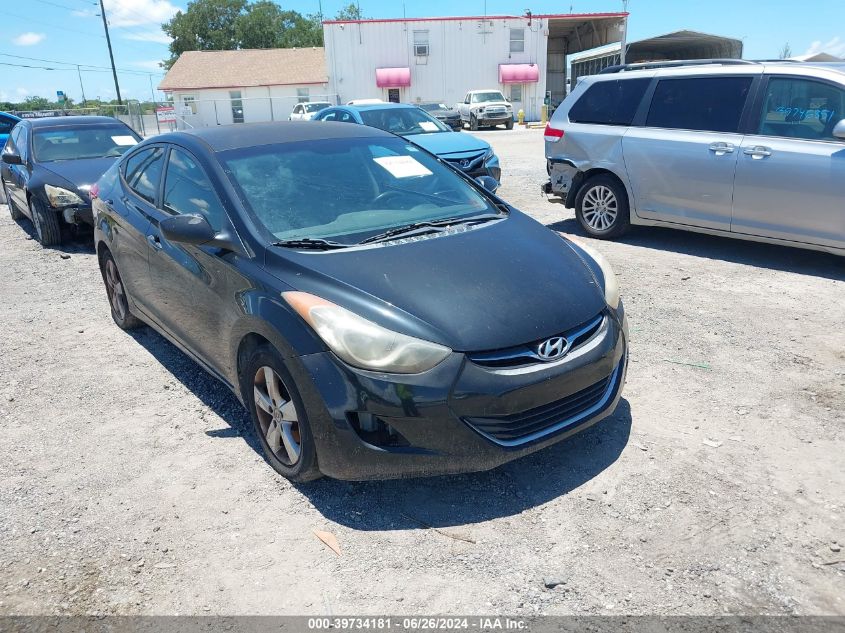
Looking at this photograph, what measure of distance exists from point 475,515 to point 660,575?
80 cm

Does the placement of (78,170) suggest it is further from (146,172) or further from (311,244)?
(311,244)

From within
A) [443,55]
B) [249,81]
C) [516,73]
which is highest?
[443,55]

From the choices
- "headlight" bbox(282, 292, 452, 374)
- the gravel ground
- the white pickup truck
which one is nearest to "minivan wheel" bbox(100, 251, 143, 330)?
the gravel ground

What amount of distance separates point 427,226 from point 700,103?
456 cm

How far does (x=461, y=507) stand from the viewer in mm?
3020

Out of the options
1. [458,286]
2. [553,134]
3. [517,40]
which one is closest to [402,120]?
[553,134]

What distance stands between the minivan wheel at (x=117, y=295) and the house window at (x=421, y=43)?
3730 cm

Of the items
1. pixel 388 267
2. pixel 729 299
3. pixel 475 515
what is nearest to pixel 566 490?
pixel 475 515

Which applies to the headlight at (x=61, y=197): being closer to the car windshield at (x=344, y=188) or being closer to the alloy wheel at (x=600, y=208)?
the car windshield at (x=344, y=188)

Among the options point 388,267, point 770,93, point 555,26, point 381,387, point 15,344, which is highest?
point 555,26

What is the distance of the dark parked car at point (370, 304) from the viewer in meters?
2.74

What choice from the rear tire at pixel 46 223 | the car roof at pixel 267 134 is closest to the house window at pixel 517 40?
the rear tire at pixel 46 223

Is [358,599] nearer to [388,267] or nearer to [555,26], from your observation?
[388,267]

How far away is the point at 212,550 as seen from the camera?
9.25ft
